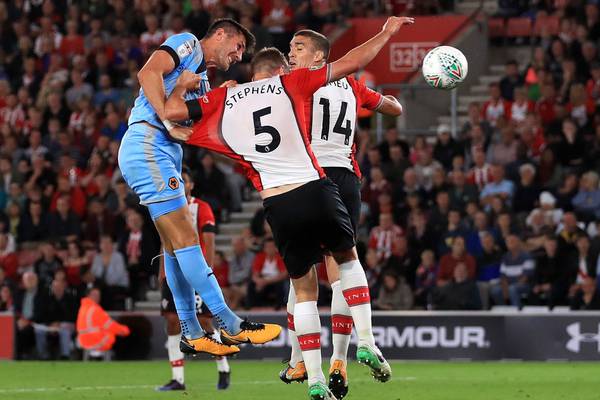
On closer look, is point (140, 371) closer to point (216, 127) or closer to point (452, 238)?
point (452, 238)

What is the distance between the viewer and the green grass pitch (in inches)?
520

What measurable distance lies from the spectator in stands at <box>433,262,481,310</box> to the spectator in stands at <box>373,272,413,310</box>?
0.54m

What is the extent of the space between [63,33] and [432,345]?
40.5 ft

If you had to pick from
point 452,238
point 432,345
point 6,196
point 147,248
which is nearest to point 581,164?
point 452,238

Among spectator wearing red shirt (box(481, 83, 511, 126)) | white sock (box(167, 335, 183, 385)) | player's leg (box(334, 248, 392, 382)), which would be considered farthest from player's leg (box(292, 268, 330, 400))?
spectator wearing red shirt (box(481, 83, 511, 126))

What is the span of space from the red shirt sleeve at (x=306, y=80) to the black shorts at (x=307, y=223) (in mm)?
654

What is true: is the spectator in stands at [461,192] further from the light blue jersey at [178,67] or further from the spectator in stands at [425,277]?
the light blue jersey at [178,67]

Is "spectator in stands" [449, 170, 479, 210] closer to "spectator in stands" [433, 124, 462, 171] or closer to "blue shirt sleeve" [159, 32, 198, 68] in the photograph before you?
"spectator in stands" [433, 124, 462, 171]

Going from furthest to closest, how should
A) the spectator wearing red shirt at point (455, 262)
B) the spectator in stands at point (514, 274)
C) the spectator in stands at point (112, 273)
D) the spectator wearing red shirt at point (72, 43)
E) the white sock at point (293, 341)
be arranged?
the spectator wearing red shirt at point (72, 43)
the spectator in stands at point (112, 273)
the spectator wearing red shirt at point (455, 262)
the spectator in stands at point (514, 274)
the white sock at point (293, 341)

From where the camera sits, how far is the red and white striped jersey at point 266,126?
9.86 metres

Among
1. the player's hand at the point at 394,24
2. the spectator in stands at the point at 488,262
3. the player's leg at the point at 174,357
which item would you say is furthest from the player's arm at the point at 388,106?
the spectator in stands at the point at 488,262

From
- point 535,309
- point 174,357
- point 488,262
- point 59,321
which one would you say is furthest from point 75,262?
point 174,357

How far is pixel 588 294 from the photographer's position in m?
18.6

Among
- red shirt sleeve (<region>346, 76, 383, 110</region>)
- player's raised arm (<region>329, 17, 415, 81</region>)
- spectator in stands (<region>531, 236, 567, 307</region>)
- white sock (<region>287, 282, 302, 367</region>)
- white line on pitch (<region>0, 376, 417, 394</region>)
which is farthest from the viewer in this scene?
spectator in stands (<region>531, 236, 567, 307</region>)
